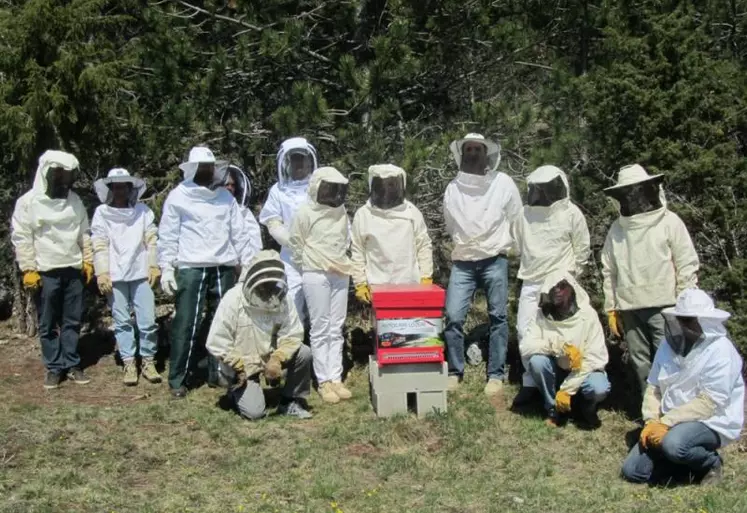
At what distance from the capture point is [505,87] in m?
10.6

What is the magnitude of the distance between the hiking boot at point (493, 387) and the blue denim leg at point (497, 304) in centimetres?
5

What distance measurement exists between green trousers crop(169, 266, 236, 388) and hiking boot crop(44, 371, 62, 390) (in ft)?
3.75

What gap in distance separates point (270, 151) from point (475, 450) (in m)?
3.99

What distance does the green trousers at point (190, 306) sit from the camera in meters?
7.80

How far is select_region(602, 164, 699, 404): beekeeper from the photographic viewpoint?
22.4 ft

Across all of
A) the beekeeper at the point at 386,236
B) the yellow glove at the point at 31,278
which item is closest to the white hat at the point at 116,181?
the yellow glove at the point at 31,278

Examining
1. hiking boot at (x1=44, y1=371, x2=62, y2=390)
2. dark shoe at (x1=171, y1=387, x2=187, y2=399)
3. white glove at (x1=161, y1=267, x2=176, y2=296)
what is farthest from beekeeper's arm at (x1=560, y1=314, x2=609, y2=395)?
hiking boot at (x1=44, y1=371, x2=62, y2=390)

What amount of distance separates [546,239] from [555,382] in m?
1.19

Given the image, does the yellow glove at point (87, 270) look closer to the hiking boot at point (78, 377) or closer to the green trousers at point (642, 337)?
the hiking boot at point (78, 377)

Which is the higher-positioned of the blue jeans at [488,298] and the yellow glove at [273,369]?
the blue jeans at [488,298]

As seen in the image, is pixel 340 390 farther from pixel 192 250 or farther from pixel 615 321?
pixel 615 321

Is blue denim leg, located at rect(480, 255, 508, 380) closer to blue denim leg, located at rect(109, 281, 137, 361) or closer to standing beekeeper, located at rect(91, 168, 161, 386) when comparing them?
standing beekeeper, located at rect(91, 168, 161, 386)

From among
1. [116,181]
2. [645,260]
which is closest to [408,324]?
[645,260]

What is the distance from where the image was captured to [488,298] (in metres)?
7.82
